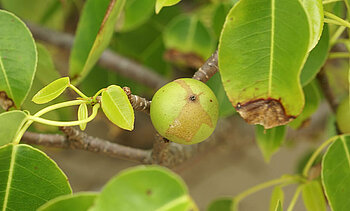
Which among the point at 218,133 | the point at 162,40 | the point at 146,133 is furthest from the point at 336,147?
the point at 146,133

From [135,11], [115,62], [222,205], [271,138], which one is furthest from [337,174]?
[115,62]

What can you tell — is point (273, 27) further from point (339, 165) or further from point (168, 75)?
point (168, 75)

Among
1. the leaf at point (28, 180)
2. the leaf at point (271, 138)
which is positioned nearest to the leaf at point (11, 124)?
the leaf at point (28, 180)

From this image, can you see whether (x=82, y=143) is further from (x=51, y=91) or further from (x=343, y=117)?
(x=343, y=117)

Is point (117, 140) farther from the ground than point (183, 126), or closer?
closer

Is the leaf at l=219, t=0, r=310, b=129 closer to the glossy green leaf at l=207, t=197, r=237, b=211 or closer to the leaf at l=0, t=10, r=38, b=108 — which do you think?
the leaf at l=0, t=10, r=38, b=108
